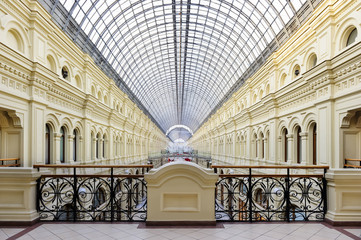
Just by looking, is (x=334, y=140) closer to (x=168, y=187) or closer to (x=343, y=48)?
(x=343, y=48)

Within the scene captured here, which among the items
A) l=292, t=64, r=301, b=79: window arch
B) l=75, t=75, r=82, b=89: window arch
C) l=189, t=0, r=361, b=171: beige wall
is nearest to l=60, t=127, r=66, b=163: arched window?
l=75, t=75, r=82, b=89: window arch

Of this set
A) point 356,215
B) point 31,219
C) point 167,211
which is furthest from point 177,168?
point 356,215

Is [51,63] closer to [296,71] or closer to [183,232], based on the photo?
[183,232]

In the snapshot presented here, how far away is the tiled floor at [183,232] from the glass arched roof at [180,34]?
10.3m

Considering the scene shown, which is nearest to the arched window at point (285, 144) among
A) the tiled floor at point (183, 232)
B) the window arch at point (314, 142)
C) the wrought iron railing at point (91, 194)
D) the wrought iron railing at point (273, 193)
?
the window arch at point (314, 142)

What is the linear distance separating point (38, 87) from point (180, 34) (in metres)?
16.9

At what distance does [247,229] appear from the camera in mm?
4902

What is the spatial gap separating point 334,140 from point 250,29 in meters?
13.4

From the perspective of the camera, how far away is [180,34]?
24250 millimetres

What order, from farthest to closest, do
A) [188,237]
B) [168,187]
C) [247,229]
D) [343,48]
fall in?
[343,48]
[168,187]
[247,229]
[188,237]

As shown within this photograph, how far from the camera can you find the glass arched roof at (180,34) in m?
14.6

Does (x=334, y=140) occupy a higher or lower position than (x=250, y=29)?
lower

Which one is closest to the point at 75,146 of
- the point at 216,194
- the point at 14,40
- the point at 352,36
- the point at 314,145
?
the point at 14,40

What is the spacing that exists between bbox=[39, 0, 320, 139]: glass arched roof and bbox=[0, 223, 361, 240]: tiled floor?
10271 mm
